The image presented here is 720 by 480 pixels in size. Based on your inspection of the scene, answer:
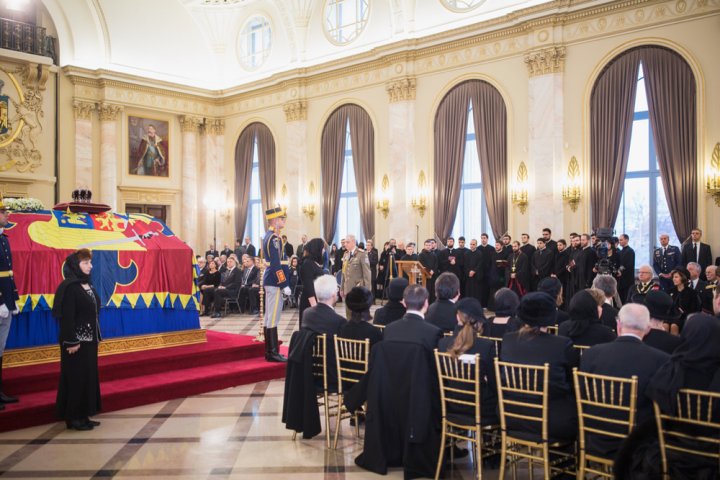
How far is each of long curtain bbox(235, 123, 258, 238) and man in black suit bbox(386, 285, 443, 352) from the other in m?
16.0

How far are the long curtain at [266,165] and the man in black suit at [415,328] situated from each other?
580 inches

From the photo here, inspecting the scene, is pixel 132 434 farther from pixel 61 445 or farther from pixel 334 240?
pixel 334 240

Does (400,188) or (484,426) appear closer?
(484,426)

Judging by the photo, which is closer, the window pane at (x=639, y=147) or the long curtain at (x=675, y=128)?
the long curtain at (x=675, y=128)

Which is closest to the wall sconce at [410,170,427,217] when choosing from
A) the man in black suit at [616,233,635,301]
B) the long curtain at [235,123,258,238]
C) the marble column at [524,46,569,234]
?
the marble column at [524,46,569,234]

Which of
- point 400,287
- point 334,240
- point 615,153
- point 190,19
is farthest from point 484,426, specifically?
point 190,19

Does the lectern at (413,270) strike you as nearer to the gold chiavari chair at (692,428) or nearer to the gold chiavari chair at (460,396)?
the gold chiavari chair at (460,396)

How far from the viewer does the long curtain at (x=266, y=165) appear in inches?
749

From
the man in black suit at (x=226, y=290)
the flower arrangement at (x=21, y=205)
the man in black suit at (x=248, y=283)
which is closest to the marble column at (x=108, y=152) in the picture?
the man in black suit at (x=226, y=290)

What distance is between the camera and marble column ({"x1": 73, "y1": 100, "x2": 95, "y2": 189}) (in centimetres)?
1792

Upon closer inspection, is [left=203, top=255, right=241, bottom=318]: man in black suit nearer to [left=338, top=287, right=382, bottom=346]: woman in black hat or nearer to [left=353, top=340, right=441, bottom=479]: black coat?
[left=338, top=287, right=382, bottom=346]: woman in black hat

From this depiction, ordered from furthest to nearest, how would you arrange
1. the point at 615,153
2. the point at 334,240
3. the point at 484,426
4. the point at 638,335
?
the point at 334,240 → the point at 615,153 → the point at 484,426 → the point at 638,335

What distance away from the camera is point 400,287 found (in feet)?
18.2

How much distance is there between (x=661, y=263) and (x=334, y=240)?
29.6 ft
